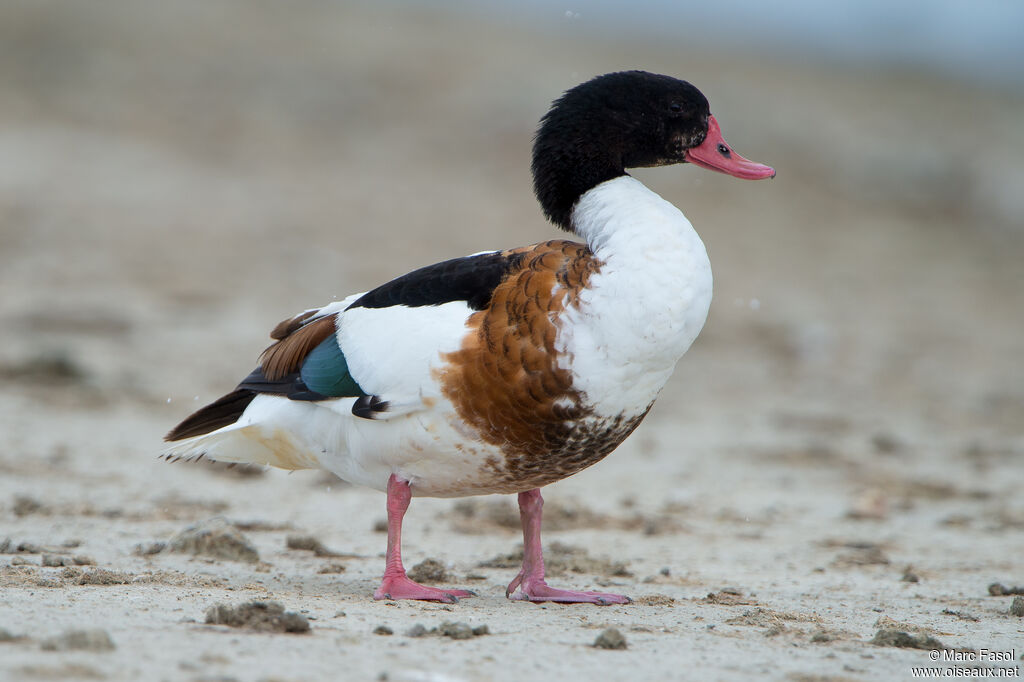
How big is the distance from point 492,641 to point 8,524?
303 cm

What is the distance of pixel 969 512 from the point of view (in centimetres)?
731

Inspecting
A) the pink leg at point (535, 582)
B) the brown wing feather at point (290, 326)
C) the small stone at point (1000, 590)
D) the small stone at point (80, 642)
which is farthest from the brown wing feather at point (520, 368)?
the small stone at point (1000, 590)

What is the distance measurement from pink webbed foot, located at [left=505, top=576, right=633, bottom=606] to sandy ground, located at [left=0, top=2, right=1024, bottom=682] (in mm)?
140

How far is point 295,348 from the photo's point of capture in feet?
16.9

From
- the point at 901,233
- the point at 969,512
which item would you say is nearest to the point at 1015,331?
the point at 901,233

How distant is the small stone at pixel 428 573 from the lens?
208 inches

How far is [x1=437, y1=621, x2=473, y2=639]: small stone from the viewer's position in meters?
3.87

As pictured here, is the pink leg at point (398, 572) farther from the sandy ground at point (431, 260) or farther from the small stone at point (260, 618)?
the small stone at point (260, 618)

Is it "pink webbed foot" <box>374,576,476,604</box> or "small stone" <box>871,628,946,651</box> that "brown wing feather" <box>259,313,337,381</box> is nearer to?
"pink webbed foot" <box>374,576,476,604</box>

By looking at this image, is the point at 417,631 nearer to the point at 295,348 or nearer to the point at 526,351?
the point at 526,351

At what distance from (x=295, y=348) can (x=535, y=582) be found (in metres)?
1.42

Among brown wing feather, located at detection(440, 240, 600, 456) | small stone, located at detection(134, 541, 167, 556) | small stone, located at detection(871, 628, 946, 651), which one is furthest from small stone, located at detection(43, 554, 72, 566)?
small stone, located at detection(871, 628, 946, 651)

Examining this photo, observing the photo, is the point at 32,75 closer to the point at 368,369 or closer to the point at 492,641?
the point at 368,369

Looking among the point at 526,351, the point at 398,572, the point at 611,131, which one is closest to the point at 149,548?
the point at 398,572
